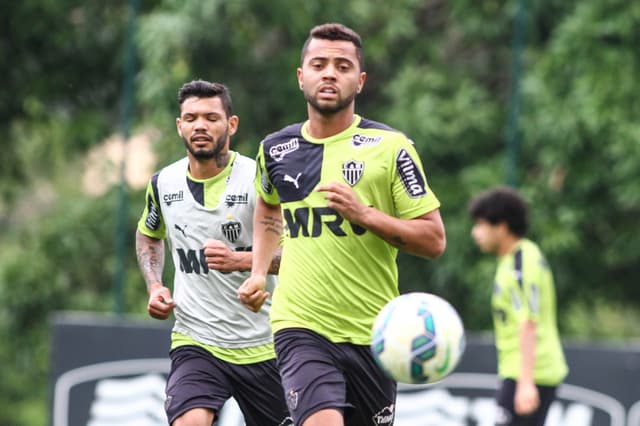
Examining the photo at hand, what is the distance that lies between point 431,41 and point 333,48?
29.6ft

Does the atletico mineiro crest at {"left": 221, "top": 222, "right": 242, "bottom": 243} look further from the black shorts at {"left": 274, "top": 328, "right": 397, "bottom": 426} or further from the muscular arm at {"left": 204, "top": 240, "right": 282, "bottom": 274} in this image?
the black shorts at {"left": 274, "top": 328, "right": 397, "bottom": 426}

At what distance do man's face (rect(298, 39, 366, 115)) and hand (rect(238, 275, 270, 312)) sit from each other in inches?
34.5

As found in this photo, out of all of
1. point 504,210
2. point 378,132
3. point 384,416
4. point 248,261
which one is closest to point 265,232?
point 248,261

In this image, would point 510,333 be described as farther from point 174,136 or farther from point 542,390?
point 174,136

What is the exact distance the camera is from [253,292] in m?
6.28

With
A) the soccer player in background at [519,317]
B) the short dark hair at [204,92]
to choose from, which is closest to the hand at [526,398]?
the soccer player in background at [519,317]

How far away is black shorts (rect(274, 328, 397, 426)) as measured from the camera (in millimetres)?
5871

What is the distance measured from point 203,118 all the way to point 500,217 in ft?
9.40

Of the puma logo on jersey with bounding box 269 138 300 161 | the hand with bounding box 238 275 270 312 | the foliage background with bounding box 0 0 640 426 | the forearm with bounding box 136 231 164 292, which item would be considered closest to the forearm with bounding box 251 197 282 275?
the hand with bounding box 238 275 270 312

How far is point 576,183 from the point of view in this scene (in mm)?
13414

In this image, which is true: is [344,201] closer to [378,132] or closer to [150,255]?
[378,132]

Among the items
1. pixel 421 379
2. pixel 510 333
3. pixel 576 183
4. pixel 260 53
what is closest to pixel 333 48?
pixel 421 379

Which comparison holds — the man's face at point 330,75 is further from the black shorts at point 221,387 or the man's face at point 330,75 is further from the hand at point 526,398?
the hand at point 526,398

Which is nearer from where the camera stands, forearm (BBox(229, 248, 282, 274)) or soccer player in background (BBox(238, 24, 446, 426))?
soccer player in background (BBox(238, 24, 446, 426))
